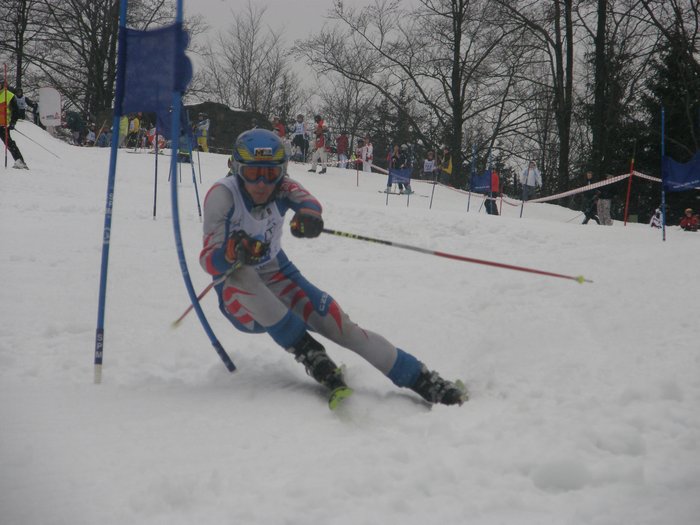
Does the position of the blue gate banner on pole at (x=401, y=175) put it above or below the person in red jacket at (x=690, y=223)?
above

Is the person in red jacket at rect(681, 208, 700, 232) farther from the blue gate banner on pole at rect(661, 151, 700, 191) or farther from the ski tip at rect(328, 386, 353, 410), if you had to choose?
the ski tip at rect(328, 386, 353, 410)

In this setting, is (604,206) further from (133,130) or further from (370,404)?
(133,130)

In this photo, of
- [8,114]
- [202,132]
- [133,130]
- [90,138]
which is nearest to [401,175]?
A: [202,132]

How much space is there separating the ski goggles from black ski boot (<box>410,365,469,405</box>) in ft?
4.61

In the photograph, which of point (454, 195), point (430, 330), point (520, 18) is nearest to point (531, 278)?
point (430, 330)

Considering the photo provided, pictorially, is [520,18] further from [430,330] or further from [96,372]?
[96,372]

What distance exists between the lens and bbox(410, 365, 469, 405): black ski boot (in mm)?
3268

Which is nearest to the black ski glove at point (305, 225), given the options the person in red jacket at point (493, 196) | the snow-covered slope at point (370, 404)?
the snow-covered slope at point (370, 404)

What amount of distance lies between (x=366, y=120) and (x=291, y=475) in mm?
35930

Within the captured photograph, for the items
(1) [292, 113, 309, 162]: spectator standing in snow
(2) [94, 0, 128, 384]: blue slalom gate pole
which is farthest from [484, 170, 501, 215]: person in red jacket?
(2) [94, 0, 128, 384]: blue slalom gate pole

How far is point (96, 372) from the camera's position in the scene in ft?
11.3

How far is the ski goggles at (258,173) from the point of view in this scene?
11.8 feet

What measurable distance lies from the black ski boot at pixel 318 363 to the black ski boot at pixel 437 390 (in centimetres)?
42

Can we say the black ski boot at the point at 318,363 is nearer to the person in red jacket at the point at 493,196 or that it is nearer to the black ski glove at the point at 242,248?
the black ski glove at the point at 242,248
